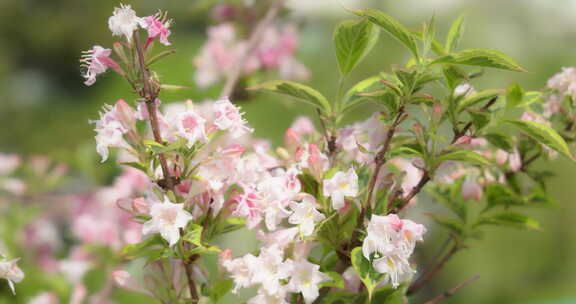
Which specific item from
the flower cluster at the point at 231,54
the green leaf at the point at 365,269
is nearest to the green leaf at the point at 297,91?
the green leaf at the point at 365,269

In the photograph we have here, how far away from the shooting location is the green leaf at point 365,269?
38cm

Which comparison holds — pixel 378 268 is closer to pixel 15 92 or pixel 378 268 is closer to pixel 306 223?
pixel 306 223

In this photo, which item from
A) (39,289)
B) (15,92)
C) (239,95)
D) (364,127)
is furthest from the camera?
(15,92)

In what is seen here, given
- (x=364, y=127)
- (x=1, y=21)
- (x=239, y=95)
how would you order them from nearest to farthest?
1. (x=364, y=127)
2. (x=239, y=95)
3. (x=1, y=21)

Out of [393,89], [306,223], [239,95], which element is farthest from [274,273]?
[239,95]

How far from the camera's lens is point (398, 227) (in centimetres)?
38

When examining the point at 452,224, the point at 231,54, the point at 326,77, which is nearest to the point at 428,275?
the point at 452,224

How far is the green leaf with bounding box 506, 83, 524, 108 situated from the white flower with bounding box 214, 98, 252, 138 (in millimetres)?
193

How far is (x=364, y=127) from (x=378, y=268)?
0.13 metres

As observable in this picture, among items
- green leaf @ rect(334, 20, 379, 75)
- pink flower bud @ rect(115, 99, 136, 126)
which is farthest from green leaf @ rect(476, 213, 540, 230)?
pink flower bud @ rect(115, 99, 136, 126)

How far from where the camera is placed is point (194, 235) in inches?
15.8

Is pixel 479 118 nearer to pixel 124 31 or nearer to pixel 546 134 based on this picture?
pixel 546 134

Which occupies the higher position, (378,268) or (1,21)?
(1,21)

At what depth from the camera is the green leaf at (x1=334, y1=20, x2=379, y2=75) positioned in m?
0.42
